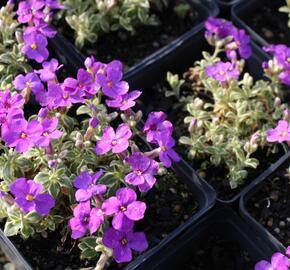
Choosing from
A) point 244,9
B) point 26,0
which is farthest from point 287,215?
point 26,0

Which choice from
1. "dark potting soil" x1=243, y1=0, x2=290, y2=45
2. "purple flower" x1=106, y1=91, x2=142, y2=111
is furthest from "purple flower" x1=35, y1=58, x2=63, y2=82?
"dark potting soil" x1=243, y1=0, x2=290, y2=45

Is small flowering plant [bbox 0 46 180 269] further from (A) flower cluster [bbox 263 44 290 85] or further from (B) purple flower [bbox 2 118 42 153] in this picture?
(A) flower cluster [bbox 263 44 290 85]

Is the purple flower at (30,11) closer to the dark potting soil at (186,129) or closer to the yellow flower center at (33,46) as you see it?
the yellow flower center at (33,46)

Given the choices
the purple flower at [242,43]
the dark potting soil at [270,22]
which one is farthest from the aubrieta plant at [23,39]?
the dark potting soil at [270,22]

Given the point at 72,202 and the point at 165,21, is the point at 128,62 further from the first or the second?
the point at 72,202

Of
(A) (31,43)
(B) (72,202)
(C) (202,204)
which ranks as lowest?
(C) (202,204)

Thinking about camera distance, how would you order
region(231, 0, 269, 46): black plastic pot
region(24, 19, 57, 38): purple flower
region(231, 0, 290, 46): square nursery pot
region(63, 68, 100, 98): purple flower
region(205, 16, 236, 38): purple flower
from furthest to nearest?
region(231, 0, 290, 46): square nursery pot → region(231, 0, 269, 46): black plastic pot → region(205, 16, 236, 38): purple flower → region(24, 19, 57, 38): purple flower → region(63, 68, 100, 98): purple flower
